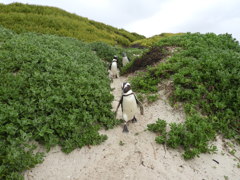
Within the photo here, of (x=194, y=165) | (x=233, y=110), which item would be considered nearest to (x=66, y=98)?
(x=194, y=165)

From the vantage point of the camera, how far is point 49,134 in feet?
12.6

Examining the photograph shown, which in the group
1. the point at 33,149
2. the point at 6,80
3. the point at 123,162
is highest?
the point at 6,80

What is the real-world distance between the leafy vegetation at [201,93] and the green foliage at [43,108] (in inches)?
71.1

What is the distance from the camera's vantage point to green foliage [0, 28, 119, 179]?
3.44 metres

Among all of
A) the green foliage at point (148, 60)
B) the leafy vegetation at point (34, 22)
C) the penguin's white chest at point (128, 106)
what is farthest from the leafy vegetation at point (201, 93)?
the leafy vegetation at point (34, 22)

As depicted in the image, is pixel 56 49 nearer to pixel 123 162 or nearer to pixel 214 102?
pixel 123 162

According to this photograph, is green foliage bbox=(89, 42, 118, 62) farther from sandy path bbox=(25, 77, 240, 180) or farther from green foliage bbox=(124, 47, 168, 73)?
sandy path bbox=(25, 77, 240, 180)

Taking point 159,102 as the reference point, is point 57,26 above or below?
above

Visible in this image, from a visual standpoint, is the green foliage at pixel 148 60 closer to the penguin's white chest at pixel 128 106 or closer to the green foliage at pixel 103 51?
the green foliage at pixel 103 51

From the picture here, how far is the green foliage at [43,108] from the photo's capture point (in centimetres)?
344

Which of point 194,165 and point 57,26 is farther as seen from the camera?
point 57,26

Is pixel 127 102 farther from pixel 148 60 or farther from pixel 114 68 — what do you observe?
pixel 148 60

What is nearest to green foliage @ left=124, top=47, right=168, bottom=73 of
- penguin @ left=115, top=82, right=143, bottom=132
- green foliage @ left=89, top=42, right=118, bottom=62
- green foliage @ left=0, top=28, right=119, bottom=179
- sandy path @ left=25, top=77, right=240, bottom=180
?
green foliage @ left=89, top=42, right=118, bottom=62

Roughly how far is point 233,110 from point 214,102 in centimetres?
52
